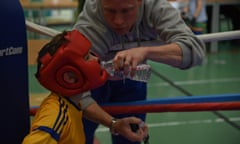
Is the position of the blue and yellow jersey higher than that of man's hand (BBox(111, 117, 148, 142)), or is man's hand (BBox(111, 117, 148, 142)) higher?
the blue and yellow jersey

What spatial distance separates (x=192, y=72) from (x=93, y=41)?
3242mm

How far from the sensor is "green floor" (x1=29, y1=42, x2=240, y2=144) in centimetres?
250

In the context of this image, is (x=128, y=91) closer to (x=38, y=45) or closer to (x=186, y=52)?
(x=186, y=52)

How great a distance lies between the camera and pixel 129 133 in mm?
1053

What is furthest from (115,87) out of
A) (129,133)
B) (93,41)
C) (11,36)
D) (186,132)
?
(186,132)

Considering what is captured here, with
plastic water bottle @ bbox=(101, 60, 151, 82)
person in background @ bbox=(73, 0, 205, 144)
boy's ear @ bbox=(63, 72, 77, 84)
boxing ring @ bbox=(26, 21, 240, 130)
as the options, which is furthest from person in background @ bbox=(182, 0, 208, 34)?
boy's ear @ bbox=(63, 72, 77, 84)

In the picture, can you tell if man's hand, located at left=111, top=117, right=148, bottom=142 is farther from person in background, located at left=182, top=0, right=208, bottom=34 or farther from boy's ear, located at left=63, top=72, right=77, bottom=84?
A: person in background, located at left=182, top=0, right=208, bottom=34

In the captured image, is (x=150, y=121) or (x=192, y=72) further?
(x=192, y=72)

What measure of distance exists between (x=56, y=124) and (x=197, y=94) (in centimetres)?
265

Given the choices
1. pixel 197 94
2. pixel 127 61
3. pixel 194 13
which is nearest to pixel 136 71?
pixel 127 61

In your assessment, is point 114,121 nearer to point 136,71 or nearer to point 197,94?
point 136,71

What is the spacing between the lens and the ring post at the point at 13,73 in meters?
0.87

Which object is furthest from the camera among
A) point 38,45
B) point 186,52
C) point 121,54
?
point 38,45

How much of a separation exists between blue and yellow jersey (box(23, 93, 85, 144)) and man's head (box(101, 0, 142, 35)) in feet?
0.88
